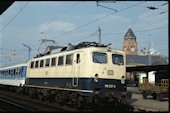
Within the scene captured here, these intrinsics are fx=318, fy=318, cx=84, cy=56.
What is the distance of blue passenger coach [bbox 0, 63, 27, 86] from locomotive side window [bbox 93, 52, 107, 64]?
13.7 meters

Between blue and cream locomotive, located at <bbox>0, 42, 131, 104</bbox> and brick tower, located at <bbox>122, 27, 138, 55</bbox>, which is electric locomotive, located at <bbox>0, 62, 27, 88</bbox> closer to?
blue and cream locomotive, located at <bbox>0, 42, 131, 104</bbox>

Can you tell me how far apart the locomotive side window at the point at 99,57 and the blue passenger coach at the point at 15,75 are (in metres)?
13.7

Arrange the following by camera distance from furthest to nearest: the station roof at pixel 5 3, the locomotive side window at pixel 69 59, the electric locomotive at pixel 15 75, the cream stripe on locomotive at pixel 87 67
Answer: the electric locomotive at pixel 15 75 < the locomotive side window at pixel 69 59 < the cream stripe on locomotive at pixel 87 67 < the station roof at pixel 5 3

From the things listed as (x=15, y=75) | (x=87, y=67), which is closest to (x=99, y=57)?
(x=87, y=67)

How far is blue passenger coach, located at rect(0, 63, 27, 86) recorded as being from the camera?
29.1 metres

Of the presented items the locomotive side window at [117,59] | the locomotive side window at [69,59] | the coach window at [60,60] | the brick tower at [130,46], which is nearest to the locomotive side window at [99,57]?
the locomotive side window at [117,59]

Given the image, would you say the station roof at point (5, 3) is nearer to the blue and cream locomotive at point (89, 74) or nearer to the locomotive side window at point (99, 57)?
the blue and cream locomotive at point (89, 74)

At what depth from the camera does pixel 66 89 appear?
17219 mm

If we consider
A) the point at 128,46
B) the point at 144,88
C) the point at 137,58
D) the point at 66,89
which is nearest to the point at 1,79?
the point at 144,88

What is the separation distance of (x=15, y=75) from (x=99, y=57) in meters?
17.6

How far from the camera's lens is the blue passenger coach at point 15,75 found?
29.1 m

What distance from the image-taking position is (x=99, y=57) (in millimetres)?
16250

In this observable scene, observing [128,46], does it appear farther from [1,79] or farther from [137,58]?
[1,79]

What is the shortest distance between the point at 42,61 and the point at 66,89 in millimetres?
4719
